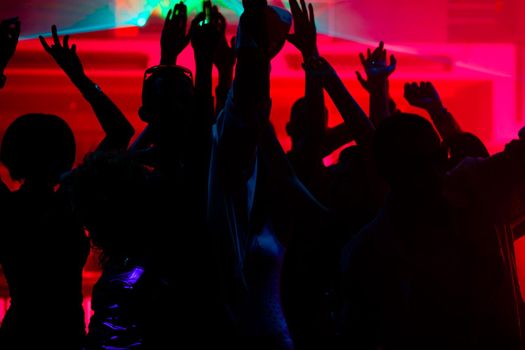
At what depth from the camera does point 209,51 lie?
4.35 ft

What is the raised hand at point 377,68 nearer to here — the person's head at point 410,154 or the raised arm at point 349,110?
the raised arm at point 349,110

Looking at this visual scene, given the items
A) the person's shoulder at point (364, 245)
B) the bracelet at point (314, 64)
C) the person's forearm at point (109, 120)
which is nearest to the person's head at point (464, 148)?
the bracelet at point (314, 64)

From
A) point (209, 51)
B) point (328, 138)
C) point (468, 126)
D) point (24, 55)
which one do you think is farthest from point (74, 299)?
point (468, 126)

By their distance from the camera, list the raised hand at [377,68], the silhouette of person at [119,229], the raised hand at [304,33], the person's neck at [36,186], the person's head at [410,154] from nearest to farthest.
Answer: the silhouette of person at [119,229], the person's head at [410,154], the person's neck at [36,186], the raised hand at [304,33], the raised hand at [377,68]

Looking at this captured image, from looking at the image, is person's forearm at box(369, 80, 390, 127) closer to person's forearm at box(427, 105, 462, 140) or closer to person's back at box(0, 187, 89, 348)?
person's forearm at box(427, 105, 462, 140)

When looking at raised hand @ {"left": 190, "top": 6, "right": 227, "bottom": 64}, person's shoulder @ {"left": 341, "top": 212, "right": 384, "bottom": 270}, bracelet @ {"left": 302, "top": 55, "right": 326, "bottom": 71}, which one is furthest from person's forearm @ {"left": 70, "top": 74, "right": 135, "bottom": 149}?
person's shoulder @ {"left": 341, "top": 212, "right": 384, "bottom": 270}

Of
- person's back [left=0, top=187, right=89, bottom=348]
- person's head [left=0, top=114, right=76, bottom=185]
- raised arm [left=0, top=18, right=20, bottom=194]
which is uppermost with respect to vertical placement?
raised arm [left=0, top=18, right=20, bottom=194]

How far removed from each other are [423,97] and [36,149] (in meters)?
1.25

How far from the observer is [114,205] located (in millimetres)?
1099

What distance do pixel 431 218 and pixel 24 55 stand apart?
4.47 metres

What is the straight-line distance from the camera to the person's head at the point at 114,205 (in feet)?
3.61

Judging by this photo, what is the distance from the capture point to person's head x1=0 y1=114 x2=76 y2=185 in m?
1.49

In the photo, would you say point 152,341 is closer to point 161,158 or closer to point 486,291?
point 161,158

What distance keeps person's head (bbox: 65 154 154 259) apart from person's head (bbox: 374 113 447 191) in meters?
0.46
